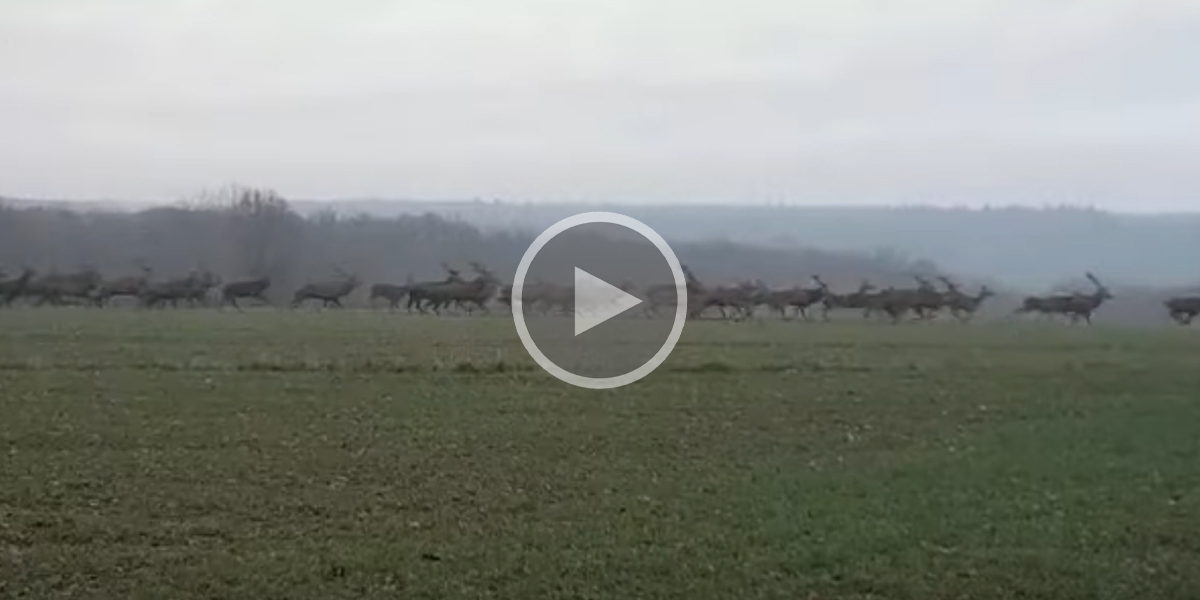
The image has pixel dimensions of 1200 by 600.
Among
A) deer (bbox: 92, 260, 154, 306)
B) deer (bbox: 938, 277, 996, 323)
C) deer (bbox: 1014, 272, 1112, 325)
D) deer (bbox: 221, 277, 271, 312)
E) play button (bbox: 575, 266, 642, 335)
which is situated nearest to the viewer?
play button (bbox: 575, 266, 642, 335)

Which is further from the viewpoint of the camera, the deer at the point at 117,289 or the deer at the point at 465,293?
the deer at the point at 117,289

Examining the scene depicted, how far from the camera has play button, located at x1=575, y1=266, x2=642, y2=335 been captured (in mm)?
39562

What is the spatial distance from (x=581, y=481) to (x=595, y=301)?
104ft

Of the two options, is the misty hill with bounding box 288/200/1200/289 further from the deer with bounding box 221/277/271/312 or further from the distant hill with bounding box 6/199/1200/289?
the deer with bounding box 221/277/271/312

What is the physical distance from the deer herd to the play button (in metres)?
0.54

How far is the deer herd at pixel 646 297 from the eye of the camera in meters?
43.1

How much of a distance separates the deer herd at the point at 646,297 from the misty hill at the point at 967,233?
140 feet

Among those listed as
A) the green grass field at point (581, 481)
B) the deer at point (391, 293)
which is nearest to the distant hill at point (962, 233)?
the deer at point (391, 293)

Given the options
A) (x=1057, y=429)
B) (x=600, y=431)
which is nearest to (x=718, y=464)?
(x=600, y=431)

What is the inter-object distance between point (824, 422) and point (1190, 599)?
7.98 m

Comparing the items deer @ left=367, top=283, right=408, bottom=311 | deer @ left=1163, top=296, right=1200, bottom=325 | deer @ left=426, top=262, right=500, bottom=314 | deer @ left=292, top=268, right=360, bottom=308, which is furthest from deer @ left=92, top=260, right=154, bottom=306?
deer @ left=1163, top=296, right=1200, bottom=325

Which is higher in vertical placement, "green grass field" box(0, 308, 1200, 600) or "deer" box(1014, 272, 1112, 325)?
"deer" box(1014, 272, 1112, 325)

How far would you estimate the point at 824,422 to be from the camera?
53.9 feet

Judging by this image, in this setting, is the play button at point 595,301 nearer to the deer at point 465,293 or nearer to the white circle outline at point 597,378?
the deer at point 465,293
